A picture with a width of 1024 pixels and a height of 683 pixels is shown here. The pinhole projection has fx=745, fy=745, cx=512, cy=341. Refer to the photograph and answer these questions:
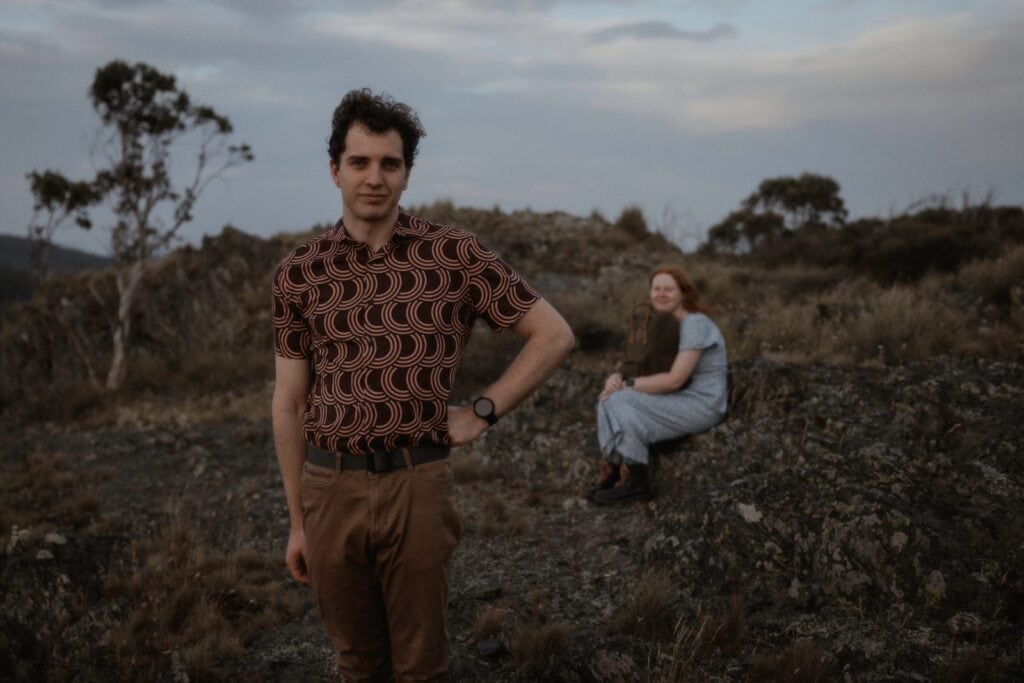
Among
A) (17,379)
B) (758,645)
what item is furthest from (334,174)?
(17,379)

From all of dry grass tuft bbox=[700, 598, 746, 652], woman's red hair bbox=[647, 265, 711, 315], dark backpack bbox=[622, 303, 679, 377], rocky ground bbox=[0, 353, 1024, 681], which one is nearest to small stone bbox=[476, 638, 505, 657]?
rocky ground bbox=[0, 353, 1024, 681]

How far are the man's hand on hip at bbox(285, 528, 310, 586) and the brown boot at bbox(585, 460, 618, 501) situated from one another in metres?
3.51

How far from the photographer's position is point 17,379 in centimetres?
1221

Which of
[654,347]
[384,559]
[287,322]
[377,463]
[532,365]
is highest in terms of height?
[287,322]

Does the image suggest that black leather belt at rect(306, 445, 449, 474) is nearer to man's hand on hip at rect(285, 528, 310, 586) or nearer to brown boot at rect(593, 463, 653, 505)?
man's hand on hip at rect(285, 528, 310, 586)

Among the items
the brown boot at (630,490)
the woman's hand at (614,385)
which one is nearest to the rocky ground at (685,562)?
the brown boot at (630,490)

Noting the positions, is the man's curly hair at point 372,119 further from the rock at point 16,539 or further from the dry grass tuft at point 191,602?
the rock at point 16,539

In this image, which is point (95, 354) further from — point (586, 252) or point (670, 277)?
point (670, 277)

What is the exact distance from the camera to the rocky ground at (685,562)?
349 cm

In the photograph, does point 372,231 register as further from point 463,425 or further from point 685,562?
point 685,562

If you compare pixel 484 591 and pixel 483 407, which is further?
pixel 484 591

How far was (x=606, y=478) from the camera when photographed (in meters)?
5.60

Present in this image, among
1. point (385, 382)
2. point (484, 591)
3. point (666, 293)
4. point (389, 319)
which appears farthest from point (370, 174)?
point (666, 293)

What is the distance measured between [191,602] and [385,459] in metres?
3.06
